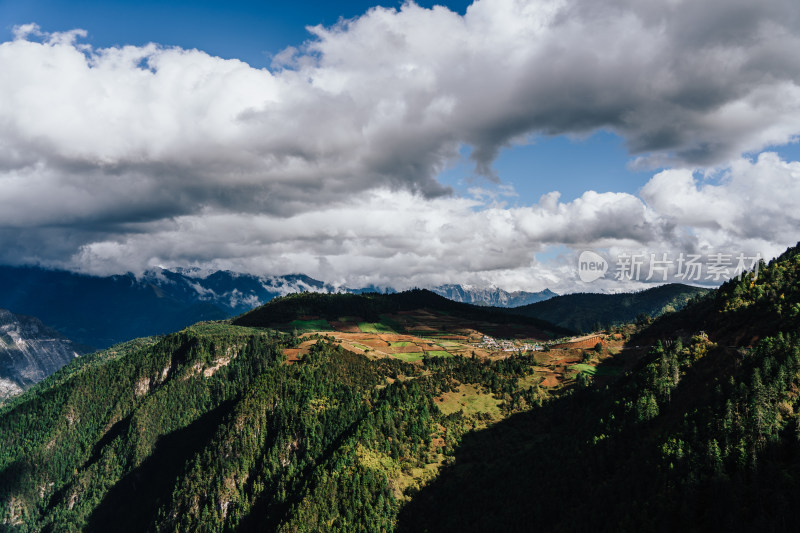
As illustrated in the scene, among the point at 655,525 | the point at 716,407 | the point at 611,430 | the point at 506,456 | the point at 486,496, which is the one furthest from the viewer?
the point at 506,456

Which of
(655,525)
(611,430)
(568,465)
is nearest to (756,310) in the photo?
(611,430)

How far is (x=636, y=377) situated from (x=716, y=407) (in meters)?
51.0

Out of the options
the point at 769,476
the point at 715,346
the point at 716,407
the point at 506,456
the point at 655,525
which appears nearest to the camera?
the point at 769,476

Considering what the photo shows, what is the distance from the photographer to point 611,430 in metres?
140

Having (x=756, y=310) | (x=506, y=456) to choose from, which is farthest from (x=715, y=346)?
(x=506, y=456)

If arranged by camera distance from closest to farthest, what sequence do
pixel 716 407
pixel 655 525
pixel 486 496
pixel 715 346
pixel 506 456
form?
1. pixel 655 525
2. pixel 716 407
3. pixel 715 346
4. pixel 486 496
5. pixel 506 456

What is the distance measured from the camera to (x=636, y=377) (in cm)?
16038

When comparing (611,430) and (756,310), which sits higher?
(756,310)

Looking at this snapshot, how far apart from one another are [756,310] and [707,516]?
351 feet

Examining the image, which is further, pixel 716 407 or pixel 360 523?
pixel 360 523

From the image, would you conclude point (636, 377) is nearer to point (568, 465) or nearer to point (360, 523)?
point (568, 465)

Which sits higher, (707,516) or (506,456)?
(707,516)

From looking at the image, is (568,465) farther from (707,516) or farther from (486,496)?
(707,516)

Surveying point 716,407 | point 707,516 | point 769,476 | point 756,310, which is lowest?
point 707,516
